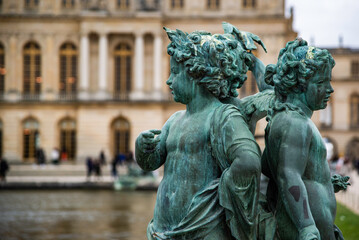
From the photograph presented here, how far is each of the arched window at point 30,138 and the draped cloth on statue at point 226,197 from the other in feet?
154

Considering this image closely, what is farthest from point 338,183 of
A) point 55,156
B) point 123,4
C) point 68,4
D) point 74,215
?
point 68,4

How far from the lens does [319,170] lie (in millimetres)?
3934

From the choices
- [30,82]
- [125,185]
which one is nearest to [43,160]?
[30,82]

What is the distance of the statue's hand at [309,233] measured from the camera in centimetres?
366

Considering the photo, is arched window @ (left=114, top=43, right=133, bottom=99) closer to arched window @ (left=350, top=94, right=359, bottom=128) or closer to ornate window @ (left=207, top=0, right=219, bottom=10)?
ornate window @ (left=207, top=0, right=219, bottom=10)

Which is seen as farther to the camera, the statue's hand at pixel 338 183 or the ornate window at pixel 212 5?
the ornate window at pixel 212 5

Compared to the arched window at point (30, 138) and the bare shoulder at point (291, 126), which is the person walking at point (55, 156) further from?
the bare shoulder at point (291, 126)

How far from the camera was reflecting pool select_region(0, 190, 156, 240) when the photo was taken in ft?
46.8

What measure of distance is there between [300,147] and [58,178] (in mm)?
32388

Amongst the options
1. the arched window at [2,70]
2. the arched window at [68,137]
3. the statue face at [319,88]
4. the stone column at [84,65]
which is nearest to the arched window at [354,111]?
the stone column at [84,65]

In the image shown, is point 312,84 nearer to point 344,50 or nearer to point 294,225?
point 294,225

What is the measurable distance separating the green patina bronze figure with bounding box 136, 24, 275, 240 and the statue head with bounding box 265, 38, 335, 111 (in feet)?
0.86

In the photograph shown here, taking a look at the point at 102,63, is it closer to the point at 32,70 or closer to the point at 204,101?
the point at 32,70

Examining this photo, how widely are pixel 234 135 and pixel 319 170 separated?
23.4 inches
